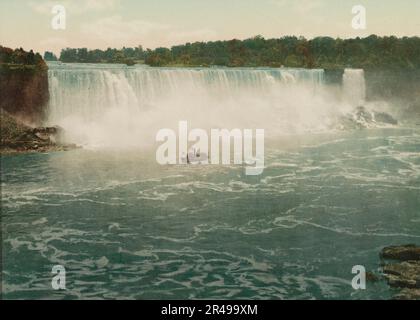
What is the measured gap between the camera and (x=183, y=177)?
2120 cm

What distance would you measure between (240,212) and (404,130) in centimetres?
2504

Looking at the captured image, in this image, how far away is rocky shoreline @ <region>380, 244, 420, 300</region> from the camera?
10.9 metres

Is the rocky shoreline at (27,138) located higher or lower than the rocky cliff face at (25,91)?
lower

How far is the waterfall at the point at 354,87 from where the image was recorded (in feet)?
151

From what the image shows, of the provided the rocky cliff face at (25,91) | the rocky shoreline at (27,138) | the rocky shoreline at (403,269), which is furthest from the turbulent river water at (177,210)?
the rocky shoreline at (27,138)

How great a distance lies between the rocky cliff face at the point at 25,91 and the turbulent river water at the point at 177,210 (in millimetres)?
575

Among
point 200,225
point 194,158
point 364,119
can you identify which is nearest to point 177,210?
point 200,225

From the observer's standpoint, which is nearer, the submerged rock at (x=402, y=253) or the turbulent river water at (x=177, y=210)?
the turbulent river water at (x=177, y=210)

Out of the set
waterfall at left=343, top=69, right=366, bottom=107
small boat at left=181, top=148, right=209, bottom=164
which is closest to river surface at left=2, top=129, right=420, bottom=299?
small boat at left=181, top=148, right=209, bottom=164

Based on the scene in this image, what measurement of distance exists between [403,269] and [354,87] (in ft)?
121

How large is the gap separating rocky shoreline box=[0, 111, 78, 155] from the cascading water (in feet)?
3.49

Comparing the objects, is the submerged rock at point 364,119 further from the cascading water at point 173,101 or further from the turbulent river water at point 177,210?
the turbulent river water at point 177,210

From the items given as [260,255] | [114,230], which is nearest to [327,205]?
[260,255]

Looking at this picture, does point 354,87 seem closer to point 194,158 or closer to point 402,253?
point 194,158
